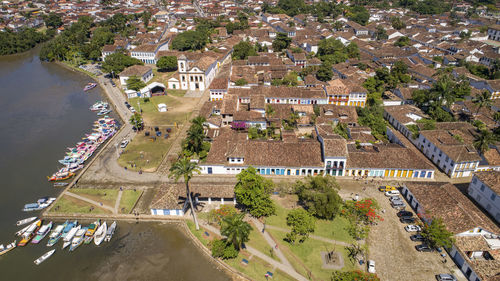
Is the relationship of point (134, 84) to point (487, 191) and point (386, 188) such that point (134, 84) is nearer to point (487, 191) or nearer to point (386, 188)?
point (386, 188)

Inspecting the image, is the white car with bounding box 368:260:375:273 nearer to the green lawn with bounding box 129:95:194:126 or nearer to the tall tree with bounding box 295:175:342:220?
the tall tree with bounding box 295:175:342:220

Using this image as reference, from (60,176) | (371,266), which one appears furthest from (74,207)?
(371,266)

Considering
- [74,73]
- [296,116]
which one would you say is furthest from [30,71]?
[296,116]

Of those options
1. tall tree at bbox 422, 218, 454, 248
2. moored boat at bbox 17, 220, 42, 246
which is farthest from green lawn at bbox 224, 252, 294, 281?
moored boat at bbox 17, 220, 42, 246

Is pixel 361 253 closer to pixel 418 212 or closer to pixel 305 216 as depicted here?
pixel 305 216

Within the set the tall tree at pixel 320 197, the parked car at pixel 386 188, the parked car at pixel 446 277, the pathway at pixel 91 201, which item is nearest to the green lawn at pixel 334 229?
the tall tree at pixel 320 197
